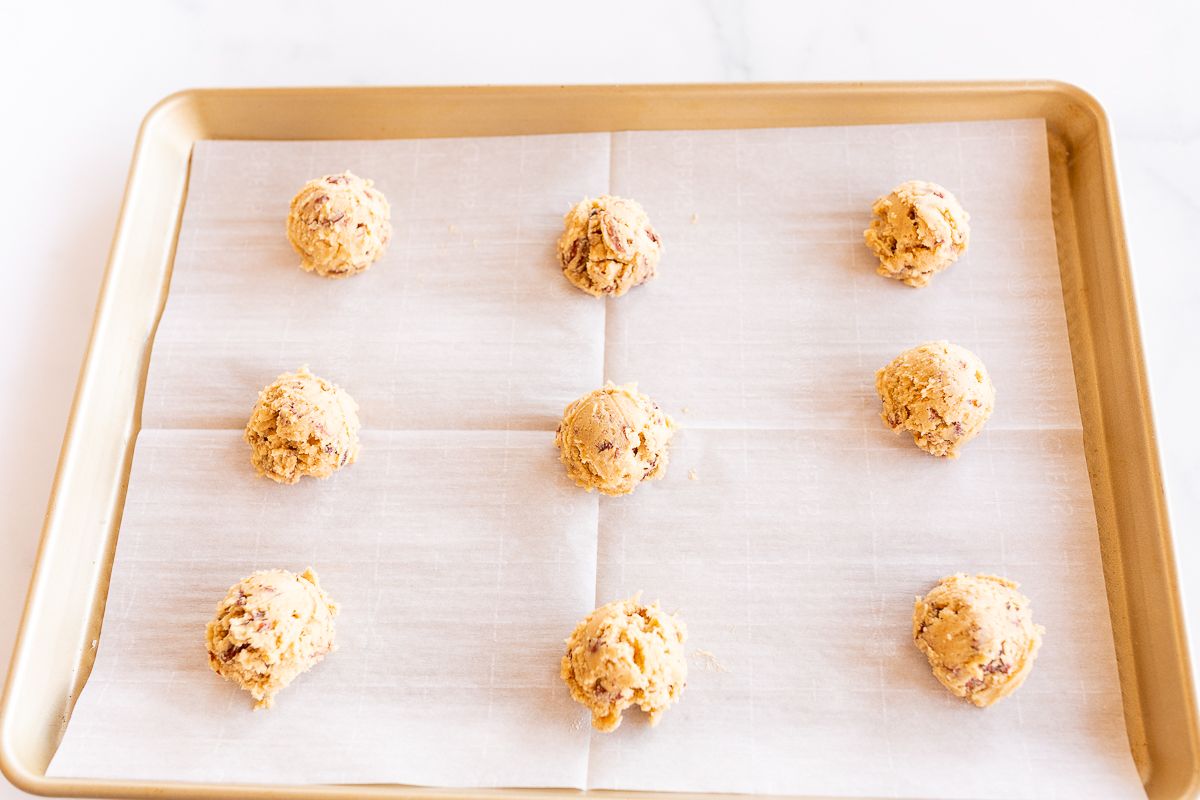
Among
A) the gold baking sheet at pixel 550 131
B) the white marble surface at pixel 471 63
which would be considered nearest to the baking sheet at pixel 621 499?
the gold baking sheet at pixel 550 131

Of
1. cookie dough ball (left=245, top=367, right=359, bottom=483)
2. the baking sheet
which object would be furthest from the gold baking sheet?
cookie dough ball (left=245, top=367, right=359, bottom=483)

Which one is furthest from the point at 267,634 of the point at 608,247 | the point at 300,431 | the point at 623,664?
the point at 608,247

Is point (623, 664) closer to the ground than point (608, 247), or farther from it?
closer to the ground

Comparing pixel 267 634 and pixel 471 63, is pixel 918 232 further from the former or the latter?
pixel 267 634

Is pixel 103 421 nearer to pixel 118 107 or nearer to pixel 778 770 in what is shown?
pixel 118 107

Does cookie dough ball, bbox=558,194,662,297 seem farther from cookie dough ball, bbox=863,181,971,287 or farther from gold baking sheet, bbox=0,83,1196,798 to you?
cookie dough ball, bbox=863,181,971,287

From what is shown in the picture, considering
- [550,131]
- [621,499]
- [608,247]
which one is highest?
[550,131]
